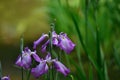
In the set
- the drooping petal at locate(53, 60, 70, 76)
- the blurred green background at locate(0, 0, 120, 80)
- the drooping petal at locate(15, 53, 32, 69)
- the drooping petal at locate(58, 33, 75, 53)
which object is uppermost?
the blurred green background at locate(0, 0, 120, 80)

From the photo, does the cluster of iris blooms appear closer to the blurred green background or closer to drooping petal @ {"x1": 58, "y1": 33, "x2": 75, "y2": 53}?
drooping petal @ {"x1": 58, "y1": 33, "x2": 75, "y2": 53}

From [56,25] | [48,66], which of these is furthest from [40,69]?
[56,25]

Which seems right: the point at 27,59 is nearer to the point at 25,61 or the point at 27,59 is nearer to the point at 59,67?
the point at 25,61

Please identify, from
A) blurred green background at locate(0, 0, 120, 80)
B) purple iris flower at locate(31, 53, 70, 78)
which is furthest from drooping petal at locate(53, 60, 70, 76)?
blurred green background at locate(0, 0, 120, 80)

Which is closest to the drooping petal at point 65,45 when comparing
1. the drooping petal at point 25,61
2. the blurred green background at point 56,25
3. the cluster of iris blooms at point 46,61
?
the cluster of iris blooms at point 46,61

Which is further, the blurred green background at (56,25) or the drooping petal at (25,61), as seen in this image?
the blurred green background at (56,25)

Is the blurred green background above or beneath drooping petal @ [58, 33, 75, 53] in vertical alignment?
above

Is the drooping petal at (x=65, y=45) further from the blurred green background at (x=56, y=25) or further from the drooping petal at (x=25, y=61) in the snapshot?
the blurred green background at (x=56, y=25)

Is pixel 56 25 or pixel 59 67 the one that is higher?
pixel 56 25
